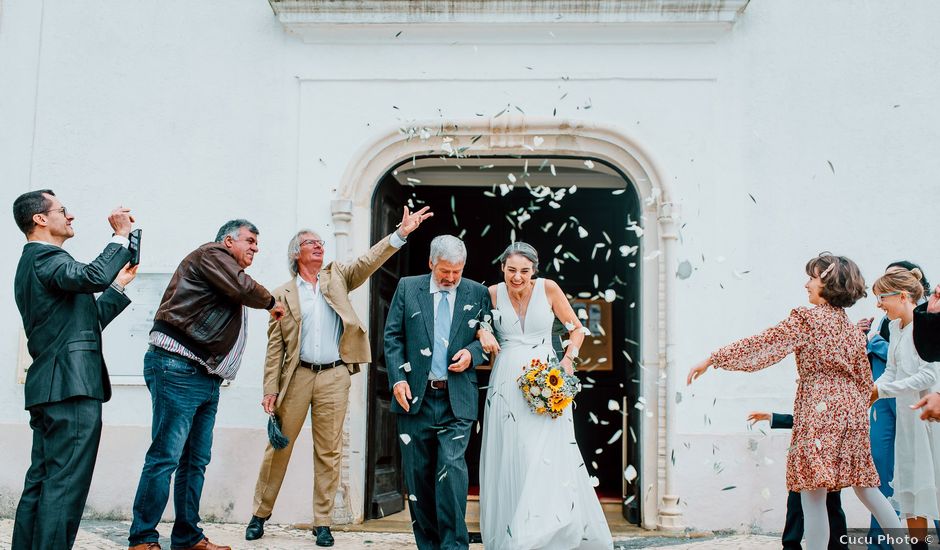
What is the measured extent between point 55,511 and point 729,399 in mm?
4738

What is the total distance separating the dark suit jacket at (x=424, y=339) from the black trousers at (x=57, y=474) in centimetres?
176

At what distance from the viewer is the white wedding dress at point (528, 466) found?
17.4 ft

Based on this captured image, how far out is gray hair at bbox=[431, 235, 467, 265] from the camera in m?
5.47

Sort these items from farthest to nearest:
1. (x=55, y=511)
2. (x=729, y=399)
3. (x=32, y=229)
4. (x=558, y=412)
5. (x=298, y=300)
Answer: (x=729, y=399) → (x=298, y=300) → (x=558, y=412) → (x=32, y=229) → (x=55, y=511)

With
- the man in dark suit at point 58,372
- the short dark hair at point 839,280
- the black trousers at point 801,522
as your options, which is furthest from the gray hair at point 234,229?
the black trousers at point 801,522

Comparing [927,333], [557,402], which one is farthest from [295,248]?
[927,333]

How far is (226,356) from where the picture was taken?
541 centimetres

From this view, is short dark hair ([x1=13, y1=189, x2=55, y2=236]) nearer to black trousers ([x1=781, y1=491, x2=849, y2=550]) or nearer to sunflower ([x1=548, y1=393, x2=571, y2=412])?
sunflower ([x1=548, y1=393, x2=571, y2=412])

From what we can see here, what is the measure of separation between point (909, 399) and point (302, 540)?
4127mm

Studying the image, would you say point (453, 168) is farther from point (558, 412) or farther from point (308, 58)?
point (558, 412)

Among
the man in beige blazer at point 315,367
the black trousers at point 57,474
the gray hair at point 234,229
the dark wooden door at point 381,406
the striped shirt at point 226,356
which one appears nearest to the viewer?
the black trousers at point 57,474

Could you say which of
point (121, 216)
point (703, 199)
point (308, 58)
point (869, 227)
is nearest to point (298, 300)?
point (121, 216)

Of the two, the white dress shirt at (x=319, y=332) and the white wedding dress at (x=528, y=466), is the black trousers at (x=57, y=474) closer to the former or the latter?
the white dress shirt at (x=319, y=332)

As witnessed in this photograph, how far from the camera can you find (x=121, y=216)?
4684 mm
